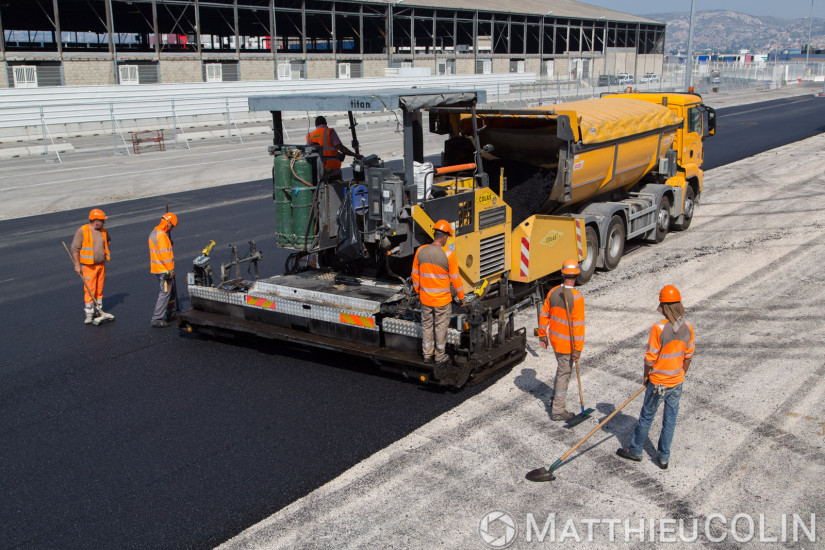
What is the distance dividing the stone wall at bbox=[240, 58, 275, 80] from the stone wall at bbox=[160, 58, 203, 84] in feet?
10.4

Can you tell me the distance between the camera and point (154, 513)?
19.7 feet

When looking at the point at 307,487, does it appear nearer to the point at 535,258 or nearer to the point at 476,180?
the point at 476,180

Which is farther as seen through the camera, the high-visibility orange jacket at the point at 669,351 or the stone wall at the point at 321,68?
the stone wall at the point at 321,68

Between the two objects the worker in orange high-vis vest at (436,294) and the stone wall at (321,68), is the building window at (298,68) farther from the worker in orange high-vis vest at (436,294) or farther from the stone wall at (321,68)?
the worker in orange high-vis vest at (436,294)

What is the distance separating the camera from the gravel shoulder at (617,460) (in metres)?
5.73

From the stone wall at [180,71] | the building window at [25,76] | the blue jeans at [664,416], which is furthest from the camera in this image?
the stone wall at [180,71]

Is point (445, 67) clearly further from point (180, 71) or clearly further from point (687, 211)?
point (687, 211)

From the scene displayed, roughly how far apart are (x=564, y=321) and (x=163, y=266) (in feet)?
19.2

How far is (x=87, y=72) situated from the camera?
1484 inches

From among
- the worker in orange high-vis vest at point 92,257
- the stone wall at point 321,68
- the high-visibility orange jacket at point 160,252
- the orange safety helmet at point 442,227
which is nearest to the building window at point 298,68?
the stone wall at point 321,68

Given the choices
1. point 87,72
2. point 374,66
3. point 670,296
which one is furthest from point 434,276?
point 374,66

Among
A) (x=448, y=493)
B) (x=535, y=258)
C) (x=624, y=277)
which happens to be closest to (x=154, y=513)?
(x=448, y=493)

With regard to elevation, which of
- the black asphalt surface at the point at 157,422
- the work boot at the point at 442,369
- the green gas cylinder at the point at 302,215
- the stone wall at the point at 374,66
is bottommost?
the black asphalt surface at the point at 157,422

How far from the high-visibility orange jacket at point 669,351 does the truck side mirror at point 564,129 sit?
5.33 m
